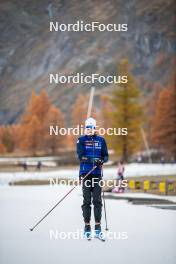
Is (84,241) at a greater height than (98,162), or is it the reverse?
(98,162)

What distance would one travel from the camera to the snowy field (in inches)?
311

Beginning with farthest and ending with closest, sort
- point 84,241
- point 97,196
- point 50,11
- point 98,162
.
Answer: point 50,11 < point 97,196 < point 98,162 < point 84,241

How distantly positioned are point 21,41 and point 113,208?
417 centimetres

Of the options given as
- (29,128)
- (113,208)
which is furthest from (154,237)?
(29,128)

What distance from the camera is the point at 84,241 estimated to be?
9359mm

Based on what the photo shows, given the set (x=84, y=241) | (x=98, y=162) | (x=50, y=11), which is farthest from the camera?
(x=50, y=11)

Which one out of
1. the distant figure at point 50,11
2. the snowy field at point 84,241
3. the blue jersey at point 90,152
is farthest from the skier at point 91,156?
the distant figure at point 50,11

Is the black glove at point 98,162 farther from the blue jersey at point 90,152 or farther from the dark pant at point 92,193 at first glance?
the dark pant at point 92,193

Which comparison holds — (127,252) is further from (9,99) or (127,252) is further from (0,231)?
(9,99)

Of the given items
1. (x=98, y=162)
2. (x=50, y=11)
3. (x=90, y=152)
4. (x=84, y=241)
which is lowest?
(x=84, y=241)

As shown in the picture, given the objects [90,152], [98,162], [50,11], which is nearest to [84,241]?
[98,162]

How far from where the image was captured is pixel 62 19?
36.0 ft

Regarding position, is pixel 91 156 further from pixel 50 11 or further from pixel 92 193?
pixel 50 11

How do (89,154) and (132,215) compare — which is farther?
(132,215)
